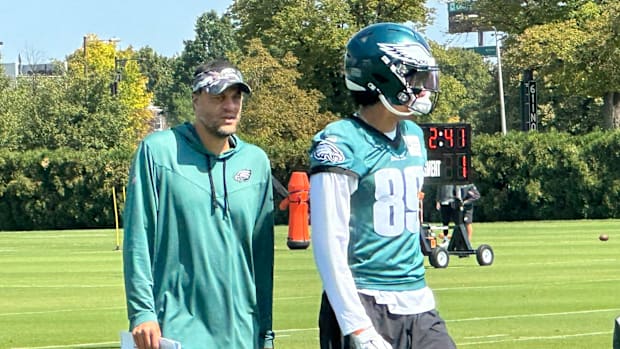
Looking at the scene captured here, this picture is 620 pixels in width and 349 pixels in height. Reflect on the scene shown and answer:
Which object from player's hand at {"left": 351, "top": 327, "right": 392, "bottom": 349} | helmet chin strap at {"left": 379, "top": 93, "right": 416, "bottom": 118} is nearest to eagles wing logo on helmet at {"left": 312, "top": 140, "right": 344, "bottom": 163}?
helmet chin strap at {"left": 379, "top": 93, "right": 416, "bottom": 118}

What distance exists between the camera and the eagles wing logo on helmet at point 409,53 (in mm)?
5950

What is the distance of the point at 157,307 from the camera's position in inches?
249

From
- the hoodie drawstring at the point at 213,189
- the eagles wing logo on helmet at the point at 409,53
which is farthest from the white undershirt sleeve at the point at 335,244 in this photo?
the hoodie drawstring at the point at 213,189

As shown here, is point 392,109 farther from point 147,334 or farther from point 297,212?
point 297,212

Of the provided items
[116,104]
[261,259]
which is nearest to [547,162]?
[116,104]

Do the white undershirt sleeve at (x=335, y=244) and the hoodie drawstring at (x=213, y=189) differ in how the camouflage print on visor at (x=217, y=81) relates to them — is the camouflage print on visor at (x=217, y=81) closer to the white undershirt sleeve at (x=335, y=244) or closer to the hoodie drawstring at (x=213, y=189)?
the hoodie drawstring at (x=213, y=189)

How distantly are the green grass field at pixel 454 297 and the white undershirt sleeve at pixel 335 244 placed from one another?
841cm

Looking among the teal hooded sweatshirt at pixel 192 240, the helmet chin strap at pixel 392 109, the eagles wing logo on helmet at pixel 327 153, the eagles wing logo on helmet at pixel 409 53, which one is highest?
the eagles wing logo on helmet at pixel 409 53

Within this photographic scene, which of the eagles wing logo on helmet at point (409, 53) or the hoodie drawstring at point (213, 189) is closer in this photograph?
the eagles wing logo on helmet at point (409, 53)

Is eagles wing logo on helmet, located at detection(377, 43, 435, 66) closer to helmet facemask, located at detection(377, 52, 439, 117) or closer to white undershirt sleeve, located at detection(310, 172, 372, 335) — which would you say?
helmet facemask, located at detection(377, 52, 439, 117)

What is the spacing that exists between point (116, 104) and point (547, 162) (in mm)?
29046

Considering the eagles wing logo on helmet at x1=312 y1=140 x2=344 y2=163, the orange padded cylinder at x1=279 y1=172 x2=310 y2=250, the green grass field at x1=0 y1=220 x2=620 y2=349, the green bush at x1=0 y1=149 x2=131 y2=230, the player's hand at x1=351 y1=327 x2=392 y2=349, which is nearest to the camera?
the player's hand at x1=351 y1=327 x2=392 y2=349

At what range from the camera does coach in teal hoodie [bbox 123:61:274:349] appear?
20.6 feet

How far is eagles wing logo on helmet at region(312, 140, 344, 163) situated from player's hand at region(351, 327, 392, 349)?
702 mm
